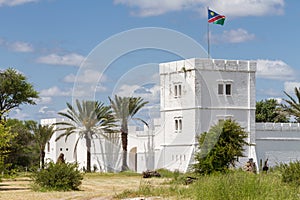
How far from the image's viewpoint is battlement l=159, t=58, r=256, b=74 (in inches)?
2356

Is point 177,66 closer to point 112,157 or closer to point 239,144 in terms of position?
point 112,157

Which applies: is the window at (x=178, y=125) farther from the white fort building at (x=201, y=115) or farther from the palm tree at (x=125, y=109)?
the palm tree at (x=125, y=109)

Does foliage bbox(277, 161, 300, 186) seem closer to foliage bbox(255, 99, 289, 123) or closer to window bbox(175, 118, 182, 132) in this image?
window bbox(175, 118, 182, 132)

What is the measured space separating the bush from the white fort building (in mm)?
30162

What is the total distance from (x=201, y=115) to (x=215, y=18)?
8.73 m

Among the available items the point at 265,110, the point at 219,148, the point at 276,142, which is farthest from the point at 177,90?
the point at 265,110

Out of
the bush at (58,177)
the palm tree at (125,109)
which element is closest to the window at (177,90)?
the palm tree at (125,109)

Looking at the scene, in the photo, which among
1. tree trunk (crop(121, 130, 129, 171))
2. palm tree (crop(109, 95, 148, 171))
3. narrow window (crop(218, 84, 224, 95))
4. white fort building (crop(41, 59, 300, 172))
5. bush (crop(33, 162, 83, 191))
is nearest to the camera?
bush (crop(33, 162, 83, 191))

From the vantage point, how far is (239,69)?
204 feet

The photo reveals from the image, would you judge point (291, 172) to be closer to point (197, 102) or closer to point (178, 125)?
point (197, 102)

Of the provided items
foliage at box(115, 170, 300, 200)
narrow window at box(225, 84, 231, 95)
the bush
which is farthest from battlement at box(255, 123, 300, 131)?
foliage at box(115, 170, 300, 200)

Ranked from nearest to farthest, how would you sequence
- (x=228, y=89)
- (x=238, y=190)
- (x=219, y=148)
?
(x=238, y=190) < (x=219, y=148) < (x=228, y=89)

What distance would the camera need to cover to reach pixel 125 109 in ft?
184

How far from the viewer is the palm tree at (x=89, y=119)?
61875 millimetres
